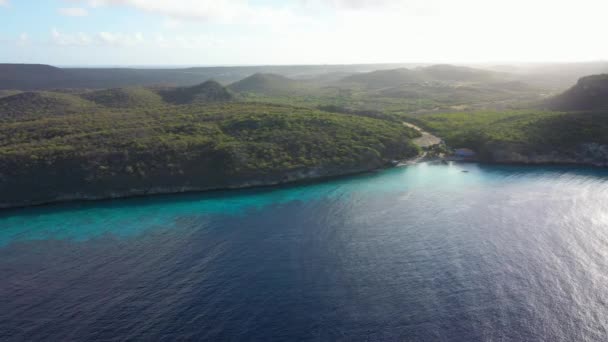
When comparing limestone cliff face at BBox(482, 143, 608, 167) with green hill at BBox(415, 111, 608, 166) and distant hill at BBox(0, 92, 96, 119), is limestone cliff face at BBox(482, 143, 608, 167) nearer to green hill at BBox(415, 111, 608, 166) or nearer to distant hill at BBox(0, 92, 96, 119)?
green hill at BBox(415, 111, 608, 166)

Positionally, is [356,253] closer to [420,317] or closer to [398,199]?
[420,317]

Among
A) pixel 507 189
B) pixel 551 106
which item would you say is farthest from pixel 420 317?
pixel 551 106

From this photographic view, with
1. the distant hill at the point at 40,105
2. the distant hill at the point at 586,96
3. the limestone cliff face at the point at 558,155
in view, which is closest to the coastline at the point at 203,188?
the limestone cliff face at the point at 558,155

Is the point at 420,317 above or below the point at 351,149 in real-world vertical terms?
below

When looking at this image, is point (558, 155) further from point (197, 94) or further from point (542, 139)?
point (197, 94)

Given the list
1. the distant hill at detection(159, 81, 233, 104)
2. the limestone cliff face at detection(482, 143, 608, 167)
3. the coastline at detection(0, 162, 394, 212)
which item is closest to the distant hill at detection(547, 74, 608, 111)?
the limestone cliff face at detection(482, 143, 608, 167)

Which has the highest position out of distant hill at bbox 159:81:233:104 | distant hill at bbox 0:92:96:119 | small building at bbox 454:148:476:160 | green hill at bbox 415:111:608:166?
distant hill at bbox 159:81:233:104

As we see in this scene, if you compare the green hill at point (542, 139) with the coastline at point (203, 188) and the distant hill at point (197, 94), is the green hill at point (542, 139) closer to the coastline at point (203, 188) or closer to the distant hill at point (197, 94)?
the coastline at point (203, 188)
